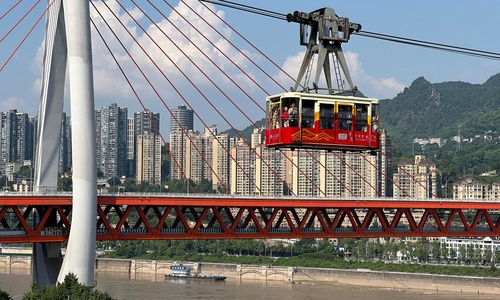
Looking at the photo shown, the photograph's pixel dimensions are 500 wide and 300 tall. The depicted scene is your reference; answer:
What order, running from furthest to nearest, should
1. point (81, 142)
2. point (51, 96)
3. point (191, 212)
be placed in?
point (191, 212) < point (51, 96) < point (81, 142)

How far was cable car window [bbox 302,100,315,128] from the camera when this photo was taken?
97.9 ft

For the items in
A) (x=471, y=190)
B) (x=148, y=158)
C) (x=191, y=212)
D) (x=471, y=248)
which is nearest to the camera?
(x=191, y=212)

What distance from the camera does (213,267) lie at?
396 feet

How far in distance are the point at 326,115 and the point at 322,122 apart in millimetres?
222

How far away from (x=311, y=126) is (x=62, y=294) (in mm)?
17050

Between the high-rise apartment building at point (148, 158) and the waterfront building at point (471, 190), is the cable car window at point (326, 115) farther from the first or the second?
the high-rise apartment building at point (148, 158)

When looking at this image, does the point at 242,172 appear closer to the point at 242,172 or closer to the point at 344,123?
the point at 242,172

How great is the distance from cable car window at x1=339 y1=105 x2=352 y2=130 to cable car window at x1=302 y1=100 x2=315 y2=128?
1023mm

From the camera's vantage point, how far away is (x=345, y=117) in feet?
101

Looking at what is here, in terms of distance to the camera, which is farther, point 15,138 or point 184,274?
point 15,138

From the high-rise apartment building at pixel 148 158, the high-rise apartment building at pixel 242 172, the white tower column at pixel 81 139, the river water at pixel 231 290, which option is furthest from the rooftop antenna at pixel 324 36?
the high-rise apartment building at pixel 148 158

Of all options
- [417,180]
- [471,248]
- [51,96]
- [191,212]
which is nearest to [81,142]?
[51,96]

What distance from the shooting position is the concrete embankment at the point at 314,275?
10125 centimetres

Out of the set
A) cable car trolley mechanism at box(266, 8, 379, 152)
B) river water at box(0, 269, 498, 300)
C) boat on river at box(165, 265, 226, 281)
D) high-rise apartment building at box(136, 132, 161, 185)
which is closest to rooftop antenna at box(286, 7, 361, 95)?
cable car trolley mechanism at box(266, 8, 379, 152)
